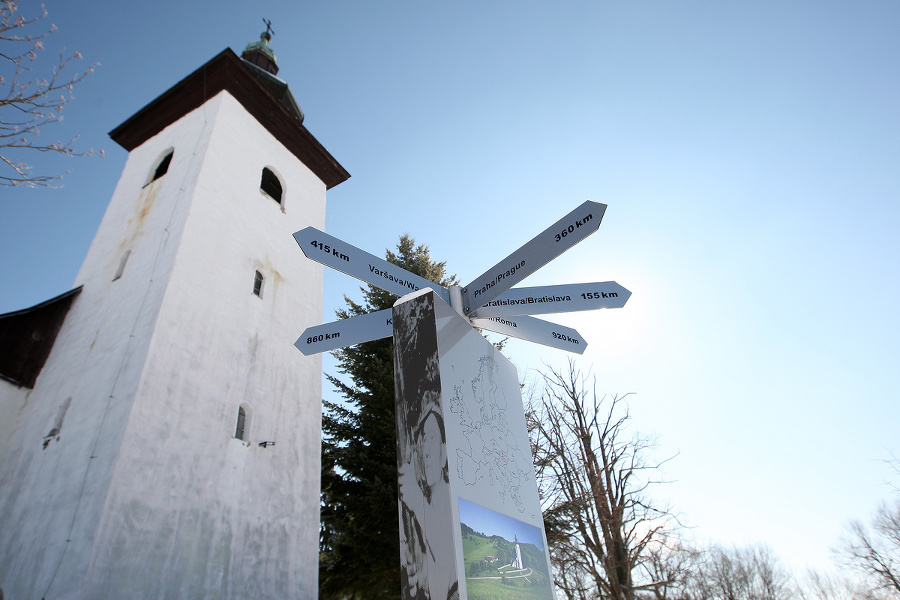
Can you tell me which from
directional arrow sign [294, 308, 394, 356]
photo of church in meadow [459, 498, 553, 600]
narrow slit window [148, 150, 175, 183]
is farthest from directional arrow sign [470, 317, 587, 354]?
narrow slit window [148, 150, 175, 183]

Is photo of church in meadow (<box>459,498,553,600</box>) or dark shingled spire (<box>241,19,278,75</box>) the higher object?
dark shingled spire (<box>241,19,278,75</box>)

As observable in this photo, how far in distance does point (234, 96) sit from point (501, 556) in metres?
16.1

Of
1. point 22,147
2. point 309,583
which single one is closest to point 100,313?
point 309,583

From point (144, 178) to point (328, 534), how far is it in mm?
10606

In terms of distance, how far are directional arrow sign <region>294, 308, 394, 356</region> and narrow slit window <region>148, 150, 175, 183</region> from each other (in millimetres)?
12668

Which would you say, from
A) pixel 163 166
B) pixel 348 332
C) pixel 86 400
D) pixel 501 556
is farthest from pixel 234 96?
pixel 501 556

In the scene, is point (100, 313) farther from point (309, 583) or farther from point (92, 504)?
point (309, 583)

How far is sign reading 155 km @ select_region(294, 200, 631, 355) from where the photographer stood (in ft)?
10.6

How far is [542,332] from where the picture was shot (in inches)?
157

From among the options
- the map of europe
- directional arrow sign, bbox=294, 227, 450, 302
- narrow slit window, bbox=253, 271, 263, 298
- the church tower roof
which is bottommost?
the map of europe

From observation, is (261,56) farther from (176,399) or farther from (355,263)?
(355,263)

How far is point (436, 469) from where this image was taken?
2.21 m

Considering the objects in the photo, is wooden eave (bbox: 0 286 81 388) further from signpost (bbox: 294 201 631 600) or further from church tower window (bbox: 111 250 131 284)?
signpost (bbox: 294 201 631 600)

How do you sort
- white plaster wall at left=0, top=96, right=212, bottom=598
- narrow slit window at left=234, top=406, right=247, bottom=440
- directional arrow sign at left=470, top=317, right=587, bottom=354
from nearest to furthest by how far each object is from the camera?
directional arrow sign at left=470, top=317, right=587, bottom=354 < white plaster wall at left=0, top=96, right=212, bottom=598 < narrow slit window at left=234, top=406, right=247, bottom=440
